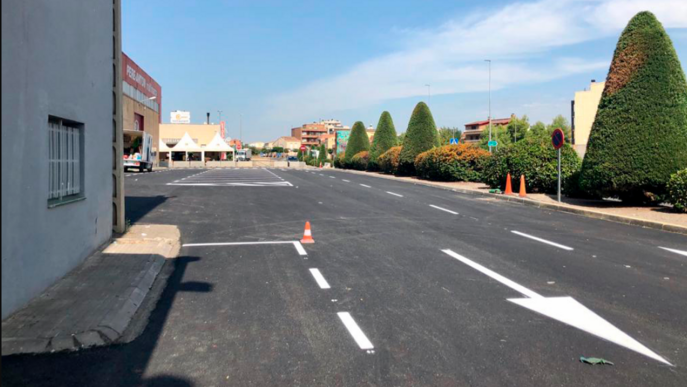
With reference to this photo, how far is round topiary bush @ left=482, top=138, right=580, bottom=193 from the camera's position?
19578 millimetres

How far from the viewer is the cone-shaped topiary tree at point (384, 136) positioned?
46875 millimetres

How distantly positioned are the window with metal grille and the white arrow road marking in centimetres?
574

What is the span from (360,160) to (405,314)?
47.5 m

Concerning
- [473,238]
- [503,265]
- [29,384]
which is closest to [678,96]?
[473,238]

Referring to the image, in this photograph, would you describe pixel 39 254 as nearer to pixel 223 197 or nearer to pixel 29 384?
pixel 29 384

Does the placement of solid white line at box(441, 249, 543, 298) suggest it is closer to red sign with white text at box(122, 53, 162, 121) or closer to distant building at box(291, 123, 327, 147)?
red sign with white text at box(122, 53, 162, 121)

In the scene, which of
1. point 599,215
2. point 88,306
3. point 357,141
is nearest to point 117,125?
point 88,306

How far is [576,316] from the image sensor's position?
5.54 m

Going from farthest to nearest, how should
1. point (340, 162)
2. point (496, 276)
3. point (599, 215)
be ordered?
point (340, 162), point (599, 215), point (496, 276)

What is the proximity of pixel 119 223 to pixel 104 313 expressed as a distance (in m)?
5.09

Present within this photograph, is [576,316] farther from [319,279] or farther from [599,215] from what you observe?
[599,215]

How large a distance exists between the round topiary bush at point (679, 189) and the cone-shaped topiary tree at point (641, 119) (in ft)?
1.48

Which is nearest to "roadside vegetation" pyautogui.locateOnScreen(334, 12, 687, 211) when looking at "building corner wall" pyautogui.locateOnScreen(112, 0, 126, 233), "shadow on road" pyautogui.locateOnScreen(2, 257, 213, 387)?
"building corner wall" pyautogui.locateOnScreen(112, 0, 126, 233)

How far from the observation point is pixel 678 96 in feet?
47.0
